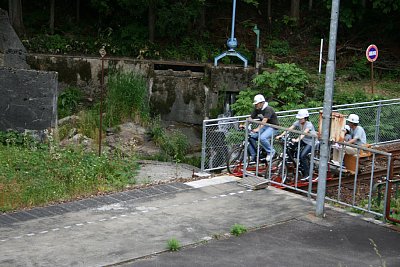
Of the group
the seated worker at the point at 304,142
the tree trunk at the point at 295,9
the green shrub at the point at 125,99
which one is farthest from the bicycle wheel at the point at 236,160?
the tree trunk at the point at 295,9

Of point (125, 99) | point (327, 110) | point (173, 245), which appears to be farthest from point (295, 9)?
point (173, 245)

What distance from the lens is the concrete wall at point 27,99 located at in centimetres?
1773

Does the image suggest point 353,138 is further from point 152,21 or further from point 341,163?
point 152,21

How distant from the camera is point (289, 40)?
2822 centimetres

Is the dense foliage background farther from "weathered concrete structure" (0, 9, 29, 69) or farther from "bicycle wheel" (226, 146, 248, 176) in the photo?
"bicycle wheel" (226, 146, 248, 176)

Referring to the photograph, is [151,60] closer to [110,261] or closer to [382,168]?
[382,168]

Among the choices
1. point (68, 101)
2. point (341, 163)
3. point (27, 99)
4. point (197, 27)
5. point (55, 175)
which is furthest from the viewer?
point (197, 27)

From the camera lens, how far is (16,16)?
27.1 meters

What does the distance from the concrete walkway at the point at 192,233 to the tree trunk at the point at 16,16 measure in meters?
16.0

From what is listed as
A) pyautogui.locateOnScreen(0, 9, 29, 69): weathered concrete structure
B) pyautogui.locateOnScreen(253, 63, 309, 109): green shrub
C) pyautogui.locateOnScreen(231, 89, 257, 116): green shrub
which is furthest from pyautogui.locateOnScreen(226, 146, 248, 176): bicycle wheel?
pyautogui.locateOnScreen(0, 9, 29, 69): weathered concrete structure

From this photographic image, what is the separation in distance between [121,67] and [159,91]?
→ 5.38 feet

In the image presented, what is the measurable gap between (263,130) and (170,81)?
10665mm

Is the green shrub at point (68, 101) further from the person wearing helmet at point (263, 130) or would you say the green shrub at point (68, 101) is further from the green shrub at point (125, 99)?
the person wearing helmet at point (263, 130)

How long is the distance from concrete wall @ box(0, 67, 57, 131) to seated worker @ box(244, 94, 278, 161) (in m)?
6.01
